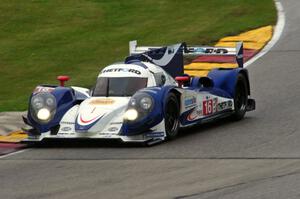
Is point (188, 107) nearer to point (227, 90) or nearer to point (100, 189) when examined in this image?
point (227, 90)

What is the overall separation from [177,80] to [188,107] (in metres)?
0.47

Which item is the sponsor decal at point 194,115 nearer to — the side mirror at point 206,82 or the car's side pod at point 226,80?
the side mirror at point 206,82

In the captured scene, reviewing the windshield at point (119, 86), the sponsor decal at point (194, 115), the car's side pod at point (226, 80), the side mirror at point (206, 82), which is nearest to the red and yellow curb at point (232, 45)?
the car's side pod at point (226, 80)

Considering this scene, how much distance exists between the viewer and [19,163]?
39.7 feet

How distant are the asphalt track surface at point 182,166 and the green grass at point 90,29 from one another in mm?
5314

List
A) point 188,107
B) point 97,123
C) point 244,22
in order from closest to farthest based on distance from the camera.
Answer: point 97,123 < point 188,107 < point 244,22

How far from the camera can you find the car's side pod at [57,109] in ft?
43.6

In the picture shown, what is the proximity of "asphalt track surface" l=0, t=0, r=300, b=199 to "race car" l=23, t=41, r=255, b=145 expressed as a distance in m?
0.23

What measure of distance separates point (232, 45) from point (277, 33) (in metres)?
2.39

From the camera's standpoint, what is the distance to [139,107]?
13016 millimetres

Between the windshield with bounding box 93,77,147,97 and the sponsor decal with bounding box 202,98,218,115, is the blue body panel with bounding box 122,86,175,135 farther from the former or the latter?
the sponsor decal with bounding box 202,98,218,115

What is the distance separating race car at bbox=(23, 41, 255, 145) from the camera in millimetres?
12992

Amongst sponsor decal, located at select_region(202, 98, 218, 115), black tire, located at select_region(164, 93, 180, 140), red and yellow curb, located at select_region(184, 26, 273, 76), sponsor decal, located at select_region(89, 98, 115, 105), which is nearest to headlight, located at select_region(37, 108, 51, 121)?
sponsor decal, located at select_region(89, 98, 115, 105)

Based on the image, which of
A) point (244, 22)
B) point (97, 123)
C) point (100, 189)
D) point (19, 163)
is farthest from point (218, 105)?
point (244, 22)
